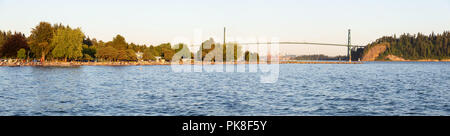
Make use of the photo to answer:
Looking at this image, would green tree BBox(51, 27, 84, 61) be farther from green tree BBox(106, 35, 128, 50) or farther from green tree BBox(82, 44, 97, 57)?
green tree BBox(106, 35, 128, 50)

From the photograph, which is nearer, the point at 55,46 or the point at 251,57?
the point at 55,46

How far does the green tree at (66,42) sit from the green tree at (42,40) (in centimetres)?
321

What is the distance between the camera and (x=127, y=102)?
26.1 m

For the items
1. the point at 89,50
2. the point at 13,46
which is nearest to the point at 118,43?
the point at 89,50

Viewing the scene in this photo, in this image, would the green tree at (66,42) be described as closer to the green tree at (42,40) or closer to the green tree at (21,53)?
the green tree at (42,40)

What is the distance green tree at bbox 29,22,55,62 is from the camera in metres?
114

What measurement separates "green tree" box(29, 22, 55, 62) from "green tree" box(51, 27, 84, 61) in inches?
126

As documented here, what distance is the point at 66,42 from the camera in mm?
111188

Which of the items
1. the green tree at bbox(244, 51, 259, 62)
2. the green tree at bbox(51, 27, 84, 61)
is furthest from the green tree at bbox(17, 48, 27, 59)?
the green tree at bbox(244, 51, 259, 62)

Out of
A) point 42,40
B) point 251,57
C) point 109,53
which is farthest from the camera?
point 251,57

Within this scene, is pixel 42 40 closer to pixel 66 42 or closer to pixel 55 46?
pixel 55 46

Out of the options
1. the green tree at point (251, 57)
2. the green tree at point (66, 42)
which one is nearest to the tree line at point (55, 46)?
the green tree at point (66, 42)

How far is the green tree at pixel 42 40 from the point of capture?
113625mm

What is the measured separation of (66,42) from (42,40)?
891 cm
